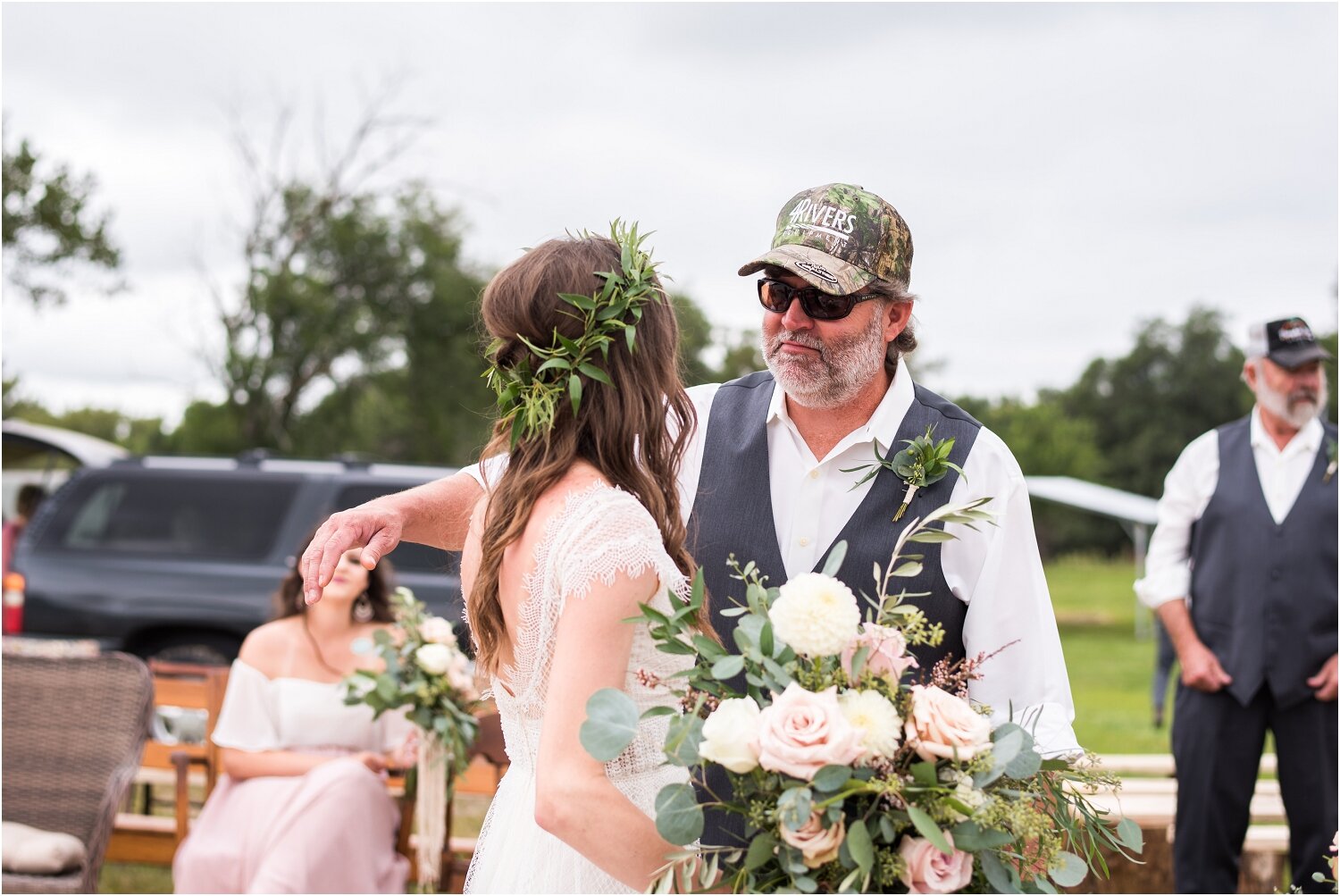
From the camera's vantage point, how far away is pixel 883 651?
1635mm

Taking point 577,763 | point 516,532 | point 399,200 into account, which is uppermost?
point 399,200

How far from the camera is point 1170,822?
4.98 m

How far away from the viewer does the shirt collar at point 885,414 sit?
2.70 m

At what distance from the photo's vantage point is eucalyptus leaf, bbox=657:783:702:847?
5.21 ft

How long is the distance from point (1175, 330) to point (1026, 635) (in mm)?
44157

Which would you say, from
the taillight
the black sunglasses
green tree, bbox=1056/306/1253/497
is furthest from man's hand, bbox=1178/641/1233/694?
green tree, bbox=1056/306/1253/497

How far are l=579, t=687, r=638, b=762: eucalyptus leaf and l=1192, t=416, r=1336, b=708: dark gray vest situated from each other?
11.4ft

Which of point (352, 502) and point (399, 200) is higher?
point (399, 200)

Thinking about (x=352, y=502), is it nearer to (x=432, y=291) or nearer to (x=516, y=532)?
(x=516, y=532)

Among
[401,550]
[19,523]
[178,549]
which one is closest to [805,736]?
[401,550]

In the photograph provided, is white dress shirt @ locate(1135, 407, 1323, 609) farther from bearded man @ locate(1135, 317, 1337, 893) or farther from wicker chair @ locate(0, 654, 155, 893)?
wicker chair @ locate(0, 654, 155, 893)

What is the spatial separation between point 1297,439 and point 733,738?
366cm

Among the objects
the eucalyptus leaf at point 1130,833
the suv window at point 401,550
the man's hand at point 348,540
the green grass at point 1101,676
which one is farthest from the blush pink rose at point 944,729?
the suv window at point 401,550

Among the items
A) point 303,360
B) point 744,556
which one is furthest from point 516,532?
point 303,360
